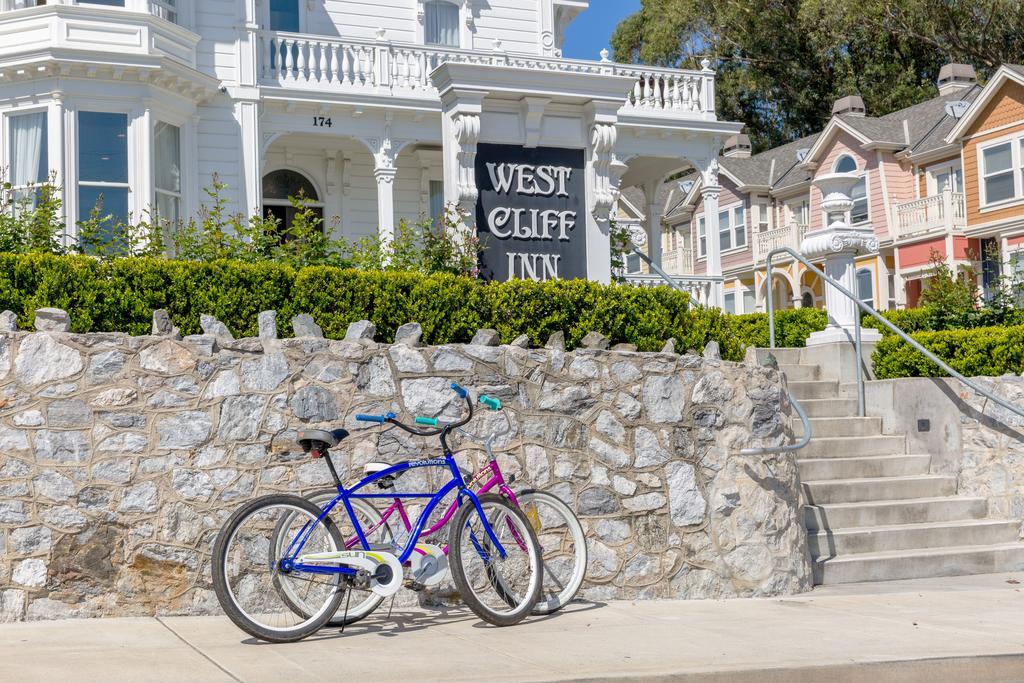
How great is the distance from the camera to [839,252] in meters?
11.5

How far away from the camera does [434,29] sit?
2050cm

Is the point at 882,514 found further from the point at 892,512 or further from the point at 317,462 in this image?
the point at 317,462

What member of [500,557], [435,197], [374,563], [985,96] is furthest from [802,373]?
[985,96]

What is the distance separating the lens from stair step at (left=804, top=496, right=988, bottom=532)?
9000 mm

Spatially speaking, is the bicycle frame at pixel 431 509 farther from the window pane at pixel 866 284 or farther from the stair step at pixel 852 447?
the window pane at pixel 866 284

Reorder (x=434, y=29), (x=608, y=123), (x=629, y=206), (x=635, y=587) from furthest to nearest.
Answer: (x=629, y=206), (x=434, y=29), (x=608, y=123), (x=635, y=587)

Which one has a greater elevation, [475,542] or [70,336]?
[70,336]

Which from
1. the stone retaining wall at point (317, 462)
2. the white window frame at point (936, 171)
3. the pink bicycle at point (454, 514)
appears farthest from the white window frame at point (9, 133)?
the white window frame at point (936, 171)

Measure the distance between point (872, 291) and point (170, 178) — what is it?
72.3ft

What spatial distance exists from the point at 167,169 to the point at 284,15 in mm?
4400

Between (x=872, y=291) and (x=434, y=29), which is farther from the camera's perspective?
(x=872, y=291)

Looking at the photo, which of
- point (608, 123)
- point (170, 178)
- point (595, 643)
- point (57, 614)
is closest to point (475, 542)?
point (595, 643)

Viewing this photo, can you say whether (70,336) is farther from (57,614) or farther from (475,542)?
(475,542)

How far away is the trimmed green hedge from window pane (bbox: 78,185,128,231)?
8145mm
